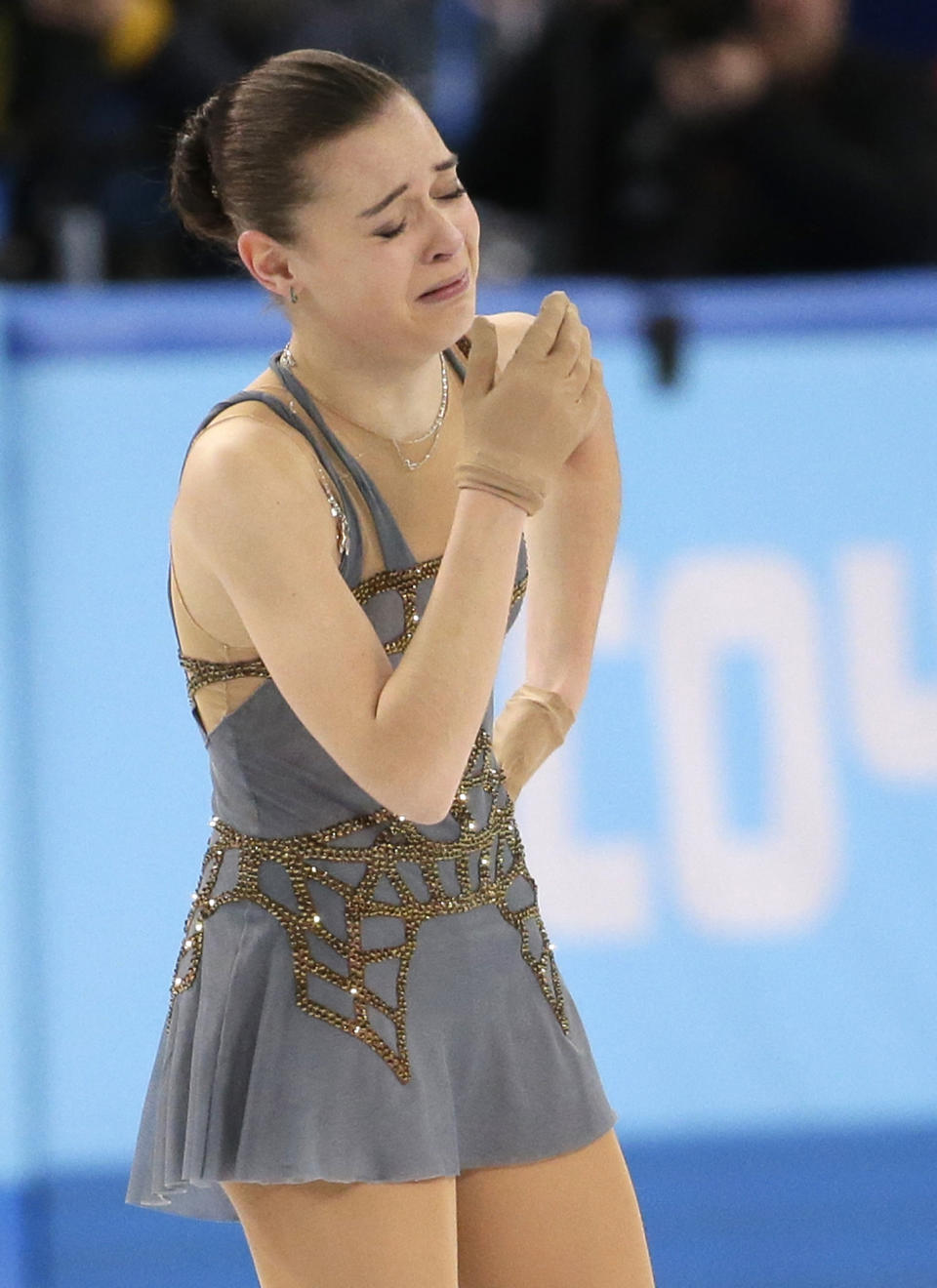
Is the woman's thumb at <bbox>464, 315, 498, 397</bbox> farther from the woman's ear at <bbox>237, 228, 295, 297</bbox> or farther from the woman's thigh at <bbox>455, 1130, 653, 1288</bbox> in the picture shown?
the woman's thigh at <bbox>455, 1130, 653, 1288</bbox>

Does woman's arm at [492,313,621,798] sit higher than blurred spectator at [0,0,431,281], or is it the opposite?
blurred spectator at [0,0,431,281]

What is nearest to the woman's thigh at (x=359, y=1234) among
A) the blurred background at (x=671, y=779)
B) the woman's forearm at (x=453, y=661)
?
the woman's forearm at (x=453, y=661)

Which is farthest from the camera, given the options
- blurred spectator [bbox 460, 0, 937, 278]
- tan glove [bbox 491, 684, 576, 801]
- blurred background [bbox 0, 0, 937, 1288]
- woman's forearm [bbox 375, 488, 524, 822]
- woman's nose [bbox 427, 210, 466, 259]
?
blurred spectator [bbox 460, 0, 937, 278]

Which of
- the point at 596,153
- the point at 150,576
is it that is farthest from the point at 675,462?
the point at 596,153

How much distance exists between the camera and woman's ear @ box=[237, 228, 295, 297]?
1600 mm

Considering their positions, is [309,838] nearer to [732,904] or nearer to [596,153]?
[732,904]

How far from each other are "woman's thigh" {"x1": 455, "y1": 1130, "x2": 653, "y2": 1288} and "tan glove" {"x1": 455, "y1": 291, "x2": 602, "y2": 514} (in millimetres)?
595

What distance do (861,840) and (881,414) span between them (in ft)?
2.28

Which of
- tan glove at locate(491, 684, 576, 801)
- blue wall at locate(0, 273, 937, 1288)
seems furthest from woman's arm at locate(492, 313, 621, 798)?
blue wall at locate(0, 273, 937, 1288)

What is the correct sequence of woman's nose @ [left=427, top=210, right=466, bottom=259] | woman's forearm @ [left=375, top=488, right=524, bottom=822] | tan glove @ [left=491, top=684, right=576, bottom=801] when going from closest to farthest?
woman's forearm @ [left=375, top=488, right=524, bottom=822] < woman's nose @ [left=427, top=210, right=466, bottom=259] < tan glove @ [left=491, top=684, right=576, bottom=801]

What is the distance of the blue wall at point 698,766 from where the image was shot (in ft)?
9.48

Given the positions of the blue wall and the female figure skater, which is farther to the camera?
the blue wall

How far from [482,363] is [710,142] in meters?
2.85

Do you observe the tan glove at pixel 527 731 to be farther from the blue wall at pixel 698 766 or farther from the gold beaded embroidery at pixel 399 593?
the blue wall at pixel 698 766
